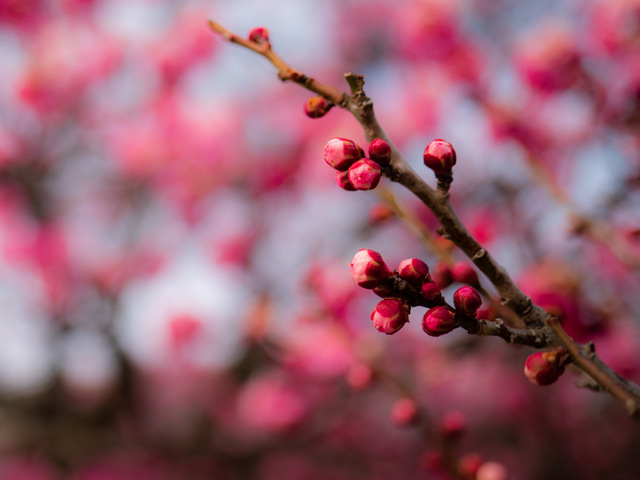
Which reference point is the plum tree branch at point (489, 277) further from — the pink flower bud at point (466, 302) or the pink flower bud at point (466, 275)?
the pink flower bud at point (466, 275)

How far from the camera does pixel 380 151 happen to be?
2.30 ft

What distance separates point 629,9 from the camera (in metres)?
1.87

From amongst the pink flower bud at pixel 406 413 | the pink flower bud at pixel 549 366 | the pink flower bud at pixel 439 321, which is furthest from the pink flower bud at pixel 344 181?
the pink flower bud at pixel 406 413

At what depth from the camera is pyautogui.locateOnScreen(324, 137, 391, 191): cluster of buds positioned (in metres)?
0.70

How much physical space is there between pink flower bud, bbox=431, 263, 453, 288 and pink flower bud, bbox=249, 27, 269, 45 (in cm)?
52

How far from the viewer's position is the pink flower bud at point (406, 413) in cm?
137

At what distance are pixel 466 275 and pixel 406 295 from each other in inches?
9.1

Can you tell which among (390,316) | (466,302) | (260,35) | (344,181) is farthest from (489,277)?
(260,35)

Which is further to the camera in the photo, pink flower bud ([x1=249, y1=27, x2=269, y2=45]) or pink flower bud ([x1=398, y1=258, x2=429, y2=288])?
pink flower bud ([x1=249, y1=27, x2=269, y2=45])

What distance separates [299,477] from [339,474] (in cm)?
70

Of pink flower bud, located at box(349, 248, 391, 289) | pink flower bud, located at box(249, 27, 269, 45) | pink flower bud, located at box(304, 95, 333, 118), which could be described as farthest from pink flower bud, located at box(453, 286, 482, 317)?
pink flower bud, located at box(249, 27, 269, 45)

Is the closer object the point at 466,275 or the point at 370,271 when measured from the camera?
the point at 370,271

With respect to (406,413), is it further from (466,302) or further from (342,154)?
(342,154)

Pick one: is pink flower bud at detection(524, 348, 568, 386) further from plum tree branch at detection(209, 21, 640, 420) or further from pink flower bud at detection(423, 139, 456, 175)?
pink flower bud at detection(423, 139, 456, 175)
